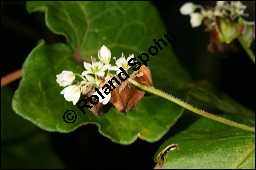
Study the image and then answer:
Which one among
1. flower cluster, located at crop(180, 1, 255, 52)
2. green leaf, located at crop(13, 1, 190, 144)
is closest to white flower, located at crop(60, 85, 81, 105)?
green leaf, located at crop(13, 1, 190, 144)

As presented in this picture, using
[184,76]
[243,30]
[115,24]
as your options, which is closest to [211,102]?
[184,76]

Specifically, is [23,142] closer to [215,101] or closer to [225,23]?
[215,101]

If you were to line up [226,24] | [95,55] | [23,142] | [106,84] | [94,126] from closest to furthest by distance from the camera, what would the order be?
[106,84]
[226,24]
[95,55]
[94,126]
[23,142]

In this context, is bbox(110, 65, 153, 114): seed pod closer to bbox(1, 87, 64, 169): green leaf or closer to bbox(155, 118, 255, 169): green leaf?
bbox(155, 118, 255, 169): green leaf

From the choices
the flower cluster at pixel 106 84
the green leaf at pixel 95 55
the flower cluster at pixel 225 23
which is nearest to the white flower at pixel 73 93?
the flower cluster at pixel 106 84

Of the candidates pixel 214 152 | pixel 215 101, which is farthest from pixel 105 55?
pixel 215 101

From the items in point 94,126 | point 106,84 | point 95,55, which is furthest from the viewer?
point 94,126

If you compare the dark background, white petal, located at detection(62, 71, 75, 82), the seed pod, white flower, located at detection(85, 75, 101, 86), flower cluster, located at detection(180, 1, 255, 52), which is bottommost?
the dark background

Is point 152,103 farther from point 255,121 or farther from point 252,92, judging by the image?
point 252,92
